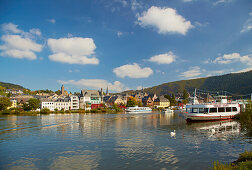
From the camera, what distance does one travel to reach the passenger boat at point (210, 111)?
2015 inches

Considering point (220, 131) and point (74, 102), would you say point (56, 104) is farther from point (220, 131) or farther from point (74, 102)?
point (220, 131)

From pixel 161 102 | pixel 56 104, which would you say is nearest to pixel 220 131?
pixel 56 104

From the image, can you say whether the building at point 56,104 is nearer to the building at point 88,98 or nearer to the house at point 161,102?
the building at point 88,98

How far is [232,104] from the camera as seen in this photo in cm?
5672

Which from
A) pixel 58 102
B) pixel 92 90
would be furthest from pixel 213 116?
pixel 92 90

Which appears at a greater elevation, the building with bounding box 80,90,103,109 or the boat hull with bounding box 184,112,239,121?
the building with bounding box 80,90,103,109

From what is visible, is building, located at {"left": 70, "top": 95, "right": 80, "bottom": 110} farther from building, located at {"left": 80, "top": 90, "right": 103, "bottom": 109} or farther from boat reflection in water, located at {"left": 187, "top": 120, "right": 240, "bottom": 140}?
boat reflection in water, located at {"left": 187, "top": 120, "right": 240, "bottom": 140}

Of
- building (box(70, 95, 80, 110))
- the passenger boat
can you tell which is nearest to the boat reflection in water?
the passenger boat

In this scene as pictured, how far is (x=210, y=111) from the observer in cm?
5253

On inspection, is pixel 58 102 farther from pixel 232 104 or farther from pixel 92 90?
pixel 232 104

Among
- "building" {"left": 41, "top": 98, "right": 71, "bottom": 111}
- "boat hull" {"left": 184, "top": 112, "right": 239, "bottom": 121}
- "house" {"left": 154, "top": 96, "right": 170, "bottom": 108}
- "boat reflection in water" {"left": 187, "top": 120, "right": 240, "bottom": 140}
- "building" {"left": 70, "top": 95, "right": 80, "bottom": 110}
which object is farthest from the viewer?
"house" {"left": 154, "top": 96, "right": 170, "bottom": 108}

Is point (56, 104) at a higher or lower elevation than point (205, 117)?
higher

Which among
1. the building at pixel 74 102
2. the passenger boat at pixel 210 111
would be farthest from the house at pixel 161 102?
the passenger boat at pixel 210 111

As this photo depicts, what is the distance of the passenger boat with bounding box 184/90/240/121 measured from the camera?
51169 mm
